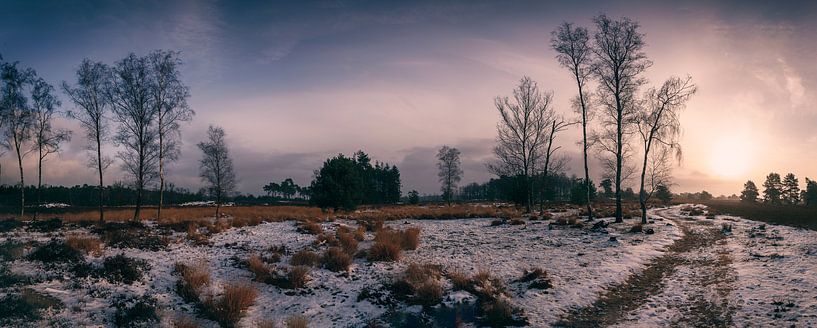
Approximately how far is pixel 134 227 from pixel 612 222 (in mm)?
27563

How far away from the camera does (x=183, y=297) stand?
1027 cm

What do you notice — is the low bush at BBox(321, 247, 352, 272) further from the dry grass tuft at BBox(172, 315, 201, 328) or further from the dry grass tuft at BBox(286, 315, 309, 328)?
the dry grass tuft at BBox(172, 315, 201, 328)

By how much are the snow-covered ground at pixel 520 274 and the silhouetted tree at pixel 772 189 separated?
65622 millimetres

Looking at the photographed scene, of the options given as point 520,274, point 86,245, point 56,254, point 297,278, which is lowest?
point 520,274

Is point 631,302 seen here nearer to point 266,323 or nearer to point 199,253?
point 266,323

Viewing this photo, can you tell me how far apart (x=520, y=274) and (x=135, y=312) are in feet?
36.7

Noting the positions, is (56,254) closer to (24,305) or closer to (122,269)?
(122,269)

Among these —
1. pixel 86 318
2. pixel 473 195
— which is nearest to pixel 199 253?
pixel 86 318

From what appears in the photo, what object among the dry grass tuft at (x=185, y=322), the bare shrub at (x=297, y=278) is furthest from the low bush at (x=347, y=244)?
the dry grass tuft at (x=185, y=322)

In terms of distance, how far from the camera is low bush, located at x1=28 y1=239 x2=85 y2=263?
1191 centimetres

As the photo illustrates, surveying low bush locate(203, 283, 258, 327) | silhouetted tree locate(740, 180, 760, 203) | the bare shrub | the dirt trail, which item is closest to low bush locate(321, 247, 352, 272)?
the bare shrub

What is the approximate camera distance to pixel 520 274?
12.2 meters

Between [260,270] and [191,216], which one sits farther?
[191,216]

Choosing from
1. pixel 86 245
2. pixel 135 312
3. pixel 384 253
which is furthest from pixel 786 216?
pixel 86 245
